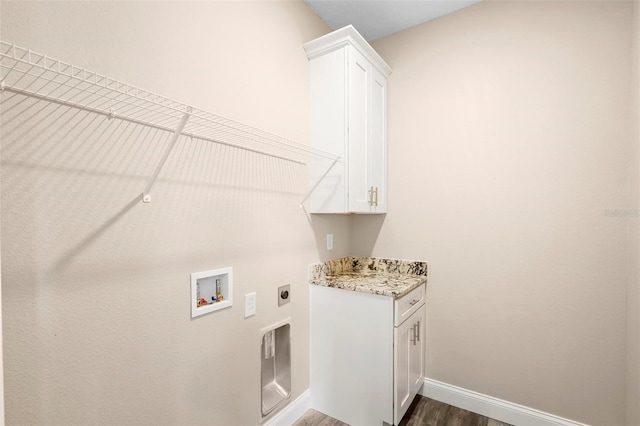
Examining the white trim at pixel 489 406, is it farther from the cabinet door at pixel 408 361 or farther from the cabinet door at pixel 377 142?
the cabinet door at pixel 377 142

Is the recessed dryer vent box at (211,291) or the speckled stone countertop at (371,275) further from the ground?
the recessed dryer vent box at (211,291)

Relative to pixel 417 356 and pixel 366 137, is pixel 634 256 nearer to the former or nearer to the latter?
pixel 417 356

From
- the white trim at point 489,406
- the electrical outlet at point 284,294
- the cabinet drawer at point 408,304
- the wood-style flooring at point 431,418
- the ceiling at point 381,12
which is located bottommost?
the wood-style flooring at point 431,418

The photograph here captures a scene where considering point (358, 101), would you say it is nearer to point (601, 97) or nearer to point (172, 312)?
point (601, 97)

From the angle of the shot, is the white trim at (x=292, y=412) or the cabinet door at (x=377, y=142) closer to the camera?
the white trim at (x=292, y=412)

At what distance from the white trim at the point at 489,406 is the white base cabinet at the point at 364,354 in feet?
0.54

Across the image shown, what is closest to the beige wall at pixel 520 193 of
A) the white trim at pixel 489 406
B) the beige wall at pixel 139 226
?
the white trim at pixel 489 406

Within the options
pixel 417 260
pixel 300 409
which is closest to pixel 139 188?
pixel 300 409

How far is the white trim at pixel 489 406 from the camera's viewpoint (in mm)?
1834

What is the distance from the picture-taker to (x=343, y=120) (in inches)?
76.6

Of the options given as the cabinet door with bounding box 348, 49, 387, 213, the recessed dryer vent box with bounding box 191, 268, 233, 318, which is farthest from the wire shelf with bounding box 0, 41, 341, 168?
the cabinet door with bounding box 348, 49, 387, 213

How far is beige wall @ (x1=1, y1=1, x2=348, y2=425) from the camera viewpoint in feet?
2.96

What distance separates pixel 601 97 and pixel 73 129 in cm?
252

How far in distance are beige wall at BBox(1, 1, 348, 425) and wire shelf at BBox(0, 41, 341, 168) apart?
5cm
